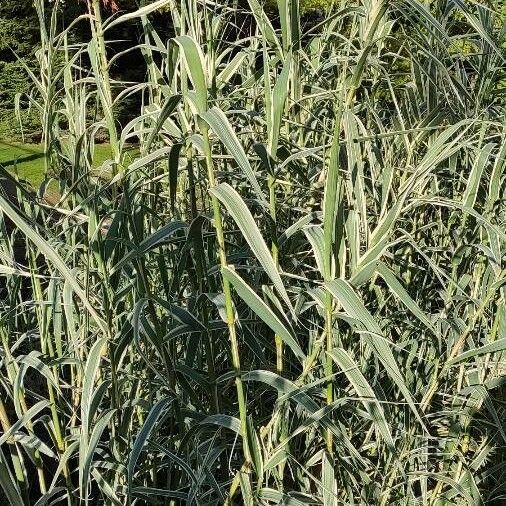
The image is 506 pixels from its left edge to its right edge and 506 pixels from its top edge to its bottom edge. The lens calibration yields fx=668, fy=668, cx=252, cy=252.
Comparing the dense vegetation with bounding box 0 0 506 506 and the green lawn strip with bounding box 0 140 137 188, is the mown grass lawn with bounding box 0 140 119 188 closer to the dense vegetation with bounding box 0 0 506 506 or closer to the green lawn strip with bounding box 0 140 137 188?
the green lawn strip with bounding box 0 140 137 188

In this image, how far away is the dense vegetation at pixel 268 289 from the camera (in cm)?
93

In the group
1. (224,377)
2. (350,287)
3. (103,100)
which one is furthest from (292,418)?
(103,100)

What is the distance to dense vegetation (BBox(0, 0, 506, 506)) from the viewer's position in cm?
93

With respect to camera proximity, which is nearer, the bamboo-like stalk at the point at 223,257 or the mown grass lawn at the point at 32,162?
the bamboo-like stalk at the point at 223,257

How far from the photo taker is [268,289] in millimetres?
1025

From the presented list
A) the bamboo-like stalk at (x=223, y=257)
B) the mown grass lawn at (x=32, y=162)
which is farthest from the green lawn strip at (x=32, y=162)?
the bamboo-like stalk at (x=223, y=257)

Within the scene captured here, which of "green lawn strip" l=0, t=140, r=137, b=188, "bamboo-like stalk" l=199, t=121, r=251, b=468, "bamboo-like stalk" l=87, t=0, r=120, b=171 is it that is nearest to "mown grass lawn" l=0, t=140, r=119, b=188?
"green lawn strip" l=0, t=140, r=137, b=188

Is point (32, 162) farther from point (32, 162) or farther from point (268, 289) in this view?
point (268, 289)

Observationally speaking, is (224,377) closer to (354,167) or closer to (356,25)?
(354,167)

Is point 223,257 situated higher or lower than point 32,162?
higher

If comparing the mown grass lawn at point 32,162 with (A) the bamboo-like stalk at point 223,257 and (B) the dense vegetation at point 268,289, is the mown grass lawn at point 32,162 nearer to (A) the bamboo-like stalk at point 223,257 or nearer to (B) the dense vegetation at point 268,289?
(B) the dense vegetation at point 268,289

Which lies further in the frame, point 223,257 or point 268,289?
point 268,289

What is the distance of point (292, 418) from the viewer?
1246mm

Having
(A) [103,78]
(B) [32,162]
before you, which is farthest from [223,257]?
(B) [32,162]
